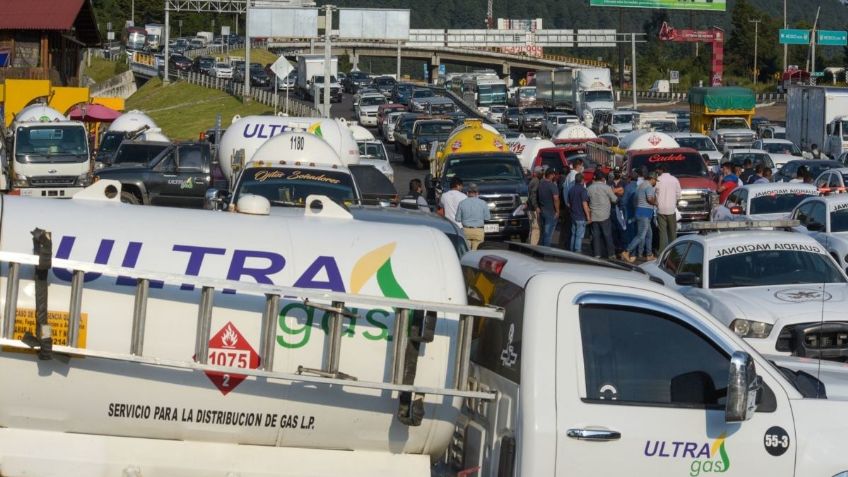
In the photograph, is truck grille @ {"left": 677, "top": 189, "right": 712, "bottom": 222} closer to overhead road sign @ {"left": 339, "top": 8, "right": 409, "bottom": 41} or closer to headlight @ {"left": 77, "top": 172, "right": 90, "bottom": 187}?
headlight @ {"left": 77, "top": 172, "right": 90, "bottom": 187}

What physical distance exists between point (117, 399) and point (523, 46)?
143 meters

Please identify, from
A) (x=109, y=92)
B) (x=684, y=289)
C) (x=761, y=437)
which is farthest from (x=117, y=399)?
(x=109, y=92)

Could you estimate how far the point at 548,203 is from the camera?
23984mm

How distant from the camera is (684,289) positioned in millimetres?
14336

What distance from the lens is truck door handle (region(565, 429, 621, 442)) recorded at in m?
6.16

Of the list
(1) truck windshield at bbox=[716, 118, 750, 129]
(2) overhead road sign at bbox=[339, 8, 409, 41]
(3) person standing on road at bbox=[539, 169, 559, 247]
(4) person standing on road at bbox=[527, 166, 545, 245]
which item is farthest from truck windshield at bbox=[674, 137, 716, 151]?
(2) overhead road sign at bbox=[339, 8, 409, 41]

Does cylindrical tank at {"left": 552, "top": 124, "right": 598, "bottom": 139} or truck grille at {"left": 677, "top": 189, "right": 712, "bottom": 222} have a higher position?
cylindrical tank at {"left": 552, "top": 124, "right": 598, "bottom": 139}

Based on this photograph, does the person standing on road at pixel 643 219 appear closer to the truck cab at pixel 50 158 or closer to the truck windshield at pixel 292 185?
the truck windshield at pixel 292 185

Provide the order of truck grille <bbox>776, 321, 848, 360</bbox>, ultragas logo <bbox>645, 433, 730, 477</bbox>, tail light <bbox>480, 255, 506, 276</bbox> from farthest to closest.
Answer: truck grille <bbox>776, 321, 848, 360</bbox>
tail light <bbox>480, 255, 506, 276</bbox>
ultragas logo <bbox>645, 433, 730, 477</bbox>

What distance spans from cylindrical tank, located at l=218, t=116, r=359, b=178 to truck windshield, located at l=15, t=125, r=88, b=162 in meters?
5.63

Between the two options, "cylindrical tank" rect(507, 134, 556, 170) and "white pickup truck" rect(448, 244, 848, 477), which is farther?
"cylindrical tank" rect(507, 134, 556, 170)

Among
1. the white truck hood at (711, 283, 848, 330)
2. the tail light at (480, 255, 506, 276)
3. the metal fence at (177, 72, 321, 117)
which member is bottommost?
the white truck hood at (711, 283, 848, 330)

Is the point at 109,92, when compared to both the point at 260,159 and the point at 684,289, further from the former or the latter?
the point at 684,289

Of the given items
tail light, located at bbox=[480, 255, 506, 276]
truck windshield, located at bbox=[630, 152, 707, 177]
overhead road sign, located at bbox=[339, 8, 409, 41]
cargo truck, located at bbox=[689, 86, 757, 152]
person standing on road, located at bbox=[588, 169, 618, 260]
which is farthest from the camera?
overhead road sign, located at bbox=[339, 8, 409, 41]
